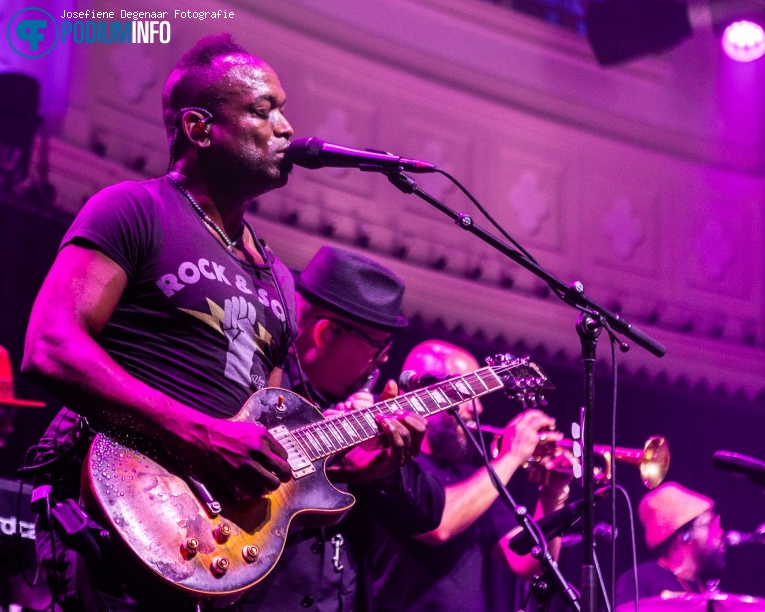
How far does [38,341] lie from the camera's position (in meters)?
2.21

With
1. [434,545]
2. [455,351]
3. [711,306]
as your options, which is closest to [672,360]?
[711,306]

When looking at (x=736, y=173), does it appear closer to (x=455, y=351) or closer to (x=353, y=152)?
(x=455, y=351)

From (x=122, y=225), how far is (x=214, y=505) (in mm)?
758

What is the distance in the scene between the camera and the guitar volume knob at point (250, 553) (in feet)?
7.46

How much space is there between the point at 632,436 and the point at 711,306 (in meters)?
1.64

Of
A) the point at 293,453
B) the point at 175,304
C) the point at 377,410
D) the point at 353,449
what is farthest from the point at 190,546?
the point at 377,410

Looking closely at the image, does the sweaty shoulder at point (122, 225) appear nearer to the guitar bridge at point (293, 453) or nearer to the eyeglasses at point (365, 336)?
the guitar bridge at point (293, 453)

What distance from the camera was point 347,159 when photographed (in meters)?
2.75

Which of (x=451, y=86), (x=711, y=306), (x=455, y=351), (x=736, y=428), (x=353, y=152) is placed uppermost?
(x=353, y=152)

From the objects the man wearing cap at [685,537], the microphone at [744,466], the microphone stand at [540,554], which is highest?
the microphone at [744,466]

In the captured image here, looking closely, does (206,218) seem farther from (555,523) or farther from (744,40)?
(744,40)

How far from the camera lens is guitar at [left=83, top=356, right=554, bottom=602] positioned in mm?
2129

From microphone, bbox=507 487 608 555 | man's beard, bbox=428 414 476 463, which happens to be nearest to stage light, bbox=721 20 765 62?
man's beard, bbox=428 414 476 463

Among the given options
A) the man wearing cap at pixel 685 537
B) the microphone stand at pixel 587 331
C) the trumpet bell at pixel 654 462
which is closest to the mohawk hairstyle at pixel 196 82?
the microphone stand at pixel 587 331
